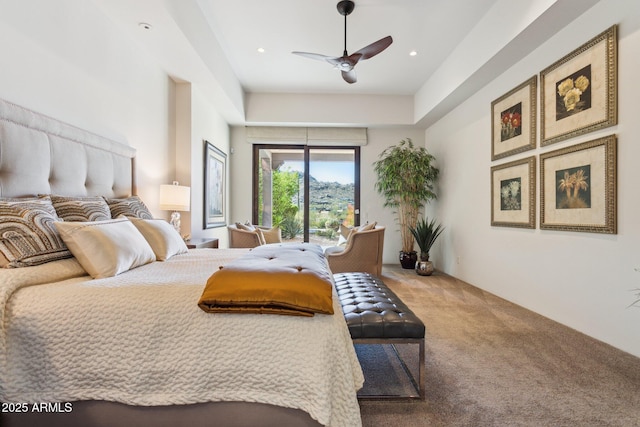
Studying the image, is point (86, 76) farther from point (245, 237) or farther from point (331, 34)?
point (331, 34)

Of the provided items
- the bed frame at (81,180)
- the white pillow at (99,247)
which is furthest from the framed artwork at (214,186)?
the white pillow at (99,247)

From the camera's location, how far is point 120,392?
1111 mm

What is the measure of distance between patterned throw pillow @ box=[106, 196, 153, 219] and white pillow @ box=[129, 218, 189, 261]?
0.51ft

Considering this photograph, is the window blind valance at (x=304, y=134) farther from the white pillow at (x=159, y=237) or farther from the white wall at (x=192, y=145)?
the white pillow at (x=159, y=237)

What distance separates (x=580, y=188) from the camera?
2.44 metres

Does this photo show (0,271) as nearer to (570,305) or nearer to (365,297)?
(365,297)

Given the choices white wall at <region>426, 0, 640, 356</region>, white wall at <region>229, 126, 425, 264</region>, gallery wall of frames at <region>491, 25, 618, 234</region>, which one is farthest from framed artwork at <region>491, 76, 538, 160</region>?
white wall at <region>229, 126, 425, 264</region>

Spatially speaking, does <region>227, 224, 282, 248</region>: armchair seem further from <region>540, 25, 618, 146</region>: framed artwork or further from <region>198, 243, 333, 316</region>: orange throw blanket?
<region>540, 25, 618, 146</region>: framed artwork

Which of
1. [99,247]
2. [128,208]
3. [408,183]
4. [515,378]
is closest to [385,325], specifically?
[515,378]

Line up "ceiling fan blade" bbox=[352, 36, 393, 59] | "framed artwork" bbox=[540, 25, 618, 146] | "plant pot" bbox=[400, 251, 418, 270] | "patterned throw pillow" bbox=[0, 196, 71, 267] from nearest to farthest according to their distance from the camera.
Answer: "patterned throw pillow" bbox=[0, 196, 71, 267], "framed artwork" bbox=[540, 25, 618, 146], "ceiling fan blade" bbox=[352, 36, 393, 59], "plant pot" bbox=[400, 251, 418, 270]

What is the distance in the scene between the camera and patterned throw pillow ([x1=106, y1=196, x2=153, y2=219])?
2191 mm

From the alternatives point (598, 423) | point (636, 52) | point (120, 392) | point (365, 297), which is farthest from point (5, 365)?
point (636, 52)

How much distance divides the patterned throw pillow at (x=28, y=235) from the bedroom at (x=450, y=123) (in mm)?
783

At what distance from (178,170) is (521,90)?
3914mm
